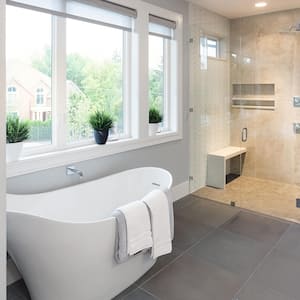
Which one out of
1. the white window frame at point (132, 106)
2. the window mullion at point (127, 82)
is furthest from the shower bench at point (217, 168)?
the window mullion at point (127, 82)

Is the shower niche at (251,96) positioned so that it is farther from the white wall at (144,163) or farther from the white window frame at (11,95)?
the white window frame at (11,95)

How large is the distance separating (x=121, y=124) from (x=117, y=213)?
1.68 meters

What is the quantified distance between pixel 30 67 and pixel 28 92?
203 millimetres

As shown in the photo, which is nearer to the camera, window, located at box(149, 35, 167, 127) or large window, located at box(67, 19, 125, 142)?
large window, located at box(67, 19, 125, 142)

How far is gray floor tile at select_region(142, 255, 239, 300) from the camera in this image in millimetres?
2178

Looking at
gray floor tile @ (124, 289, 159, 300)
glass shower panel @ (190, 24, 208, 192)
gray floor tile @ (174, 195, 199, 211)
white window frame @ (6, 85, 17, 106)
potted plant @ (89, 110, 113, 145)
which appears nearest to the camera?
gray floor tile @ (124, 289, 159, 300)

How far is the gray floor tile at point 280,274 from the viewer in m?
2.25

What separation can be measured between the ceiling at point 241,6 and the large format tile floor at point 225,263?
2.65 m

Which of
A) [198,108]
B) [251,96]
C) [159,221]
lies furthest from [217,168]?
[159,221]

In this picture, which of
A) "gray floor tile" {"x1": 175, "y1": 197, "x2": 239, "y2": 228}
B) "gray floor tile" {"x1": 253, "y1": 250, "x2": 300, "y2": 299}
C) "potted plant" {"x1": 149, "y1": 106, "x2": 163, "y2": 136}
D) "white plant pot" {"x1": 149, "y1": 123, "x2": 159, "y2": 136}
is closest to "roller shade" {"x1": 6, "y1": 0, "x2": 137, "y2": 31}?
"potted plant" {"x1": 149, "y1": 106, "x2": 163, "y2": 136}

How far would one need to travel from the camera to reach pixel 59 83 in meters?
2.73

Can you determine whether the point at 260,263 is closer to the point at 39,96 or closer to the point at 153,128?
the point at 153,128

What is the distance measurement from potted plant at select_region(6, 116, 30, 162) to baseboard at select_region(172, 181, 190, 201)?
7.26 ft

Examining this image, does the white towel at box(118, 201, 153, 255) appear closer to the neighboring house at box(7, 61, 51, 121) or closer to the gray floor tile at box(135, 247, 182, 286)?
the gray floor tile at box(135, 247, 182, 286)
